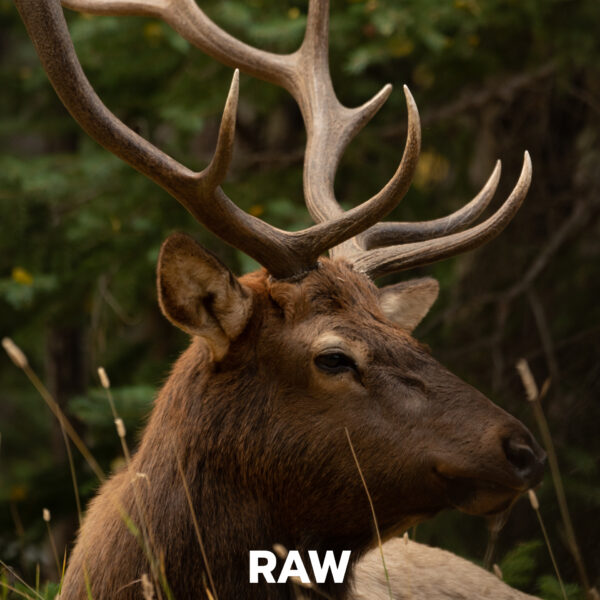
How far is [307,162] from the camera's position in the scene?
4445 millimetres

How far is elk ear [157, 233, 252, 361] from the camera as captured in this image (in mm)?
3270

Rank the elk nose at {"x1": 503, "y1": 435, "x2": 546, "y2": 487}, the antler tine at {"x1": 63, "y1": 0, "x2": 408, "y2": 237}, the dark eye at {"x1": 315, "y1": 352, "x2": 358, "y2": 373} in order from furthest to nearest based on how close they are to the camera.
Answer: the antler tine at {"x1": 63, "y1": 0, "x2": 408, "y2": 237}
the dark eye at {"x1": 315, "y1": 352, "x2": 358, "y2": 373}
the elk nose at {"x1": 503, "y1": 435, "x2": 546, "y2": 487}

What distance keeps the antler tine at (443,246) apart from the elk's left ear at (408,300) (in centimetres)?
21

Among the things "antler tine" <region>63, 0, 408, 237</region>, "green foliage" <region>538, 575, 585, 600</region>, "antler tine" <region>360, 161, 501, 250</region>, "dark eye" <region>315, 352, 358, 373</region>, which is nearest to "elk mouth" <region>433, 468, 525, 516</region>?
"dark eye" <region>315, 352, 358, 373</region>

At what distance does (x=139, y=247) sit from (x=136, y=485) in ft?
9.64

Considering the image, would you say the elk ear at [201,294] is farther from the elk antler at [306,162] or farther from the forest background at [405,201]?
the forest background at [405,201]

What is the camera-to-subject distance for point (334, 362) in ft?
10.9

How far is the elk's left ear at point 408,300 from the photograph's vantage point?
13.3 feet

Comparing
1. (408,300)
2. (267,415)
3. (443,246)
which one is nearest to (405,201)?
(408,300)

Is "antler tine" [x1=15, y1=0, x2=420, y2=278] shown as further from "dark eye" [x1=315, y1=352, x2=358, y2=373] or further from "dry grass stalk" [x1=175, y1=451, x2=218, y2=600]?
"dry grass stalk" [x1=175, y1=451, x2=218, y2=600]

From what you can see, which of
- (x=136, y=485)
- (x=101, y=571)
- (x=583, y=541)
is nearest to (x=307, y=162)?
(x=136, y=485)

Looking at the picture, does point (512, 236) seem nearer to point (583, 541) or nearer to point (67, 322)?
point (583, 541)

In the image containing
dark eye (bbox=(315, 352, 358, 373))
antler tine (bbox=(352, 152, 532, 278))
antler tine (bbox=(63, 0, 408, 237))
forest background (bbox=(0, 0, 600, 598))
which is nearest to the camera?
dark eye (bbox=(315, 352, 358, 373))

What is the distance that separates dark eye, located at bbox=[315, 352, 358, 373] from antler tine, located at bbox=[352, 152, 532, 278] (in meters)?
0.55
